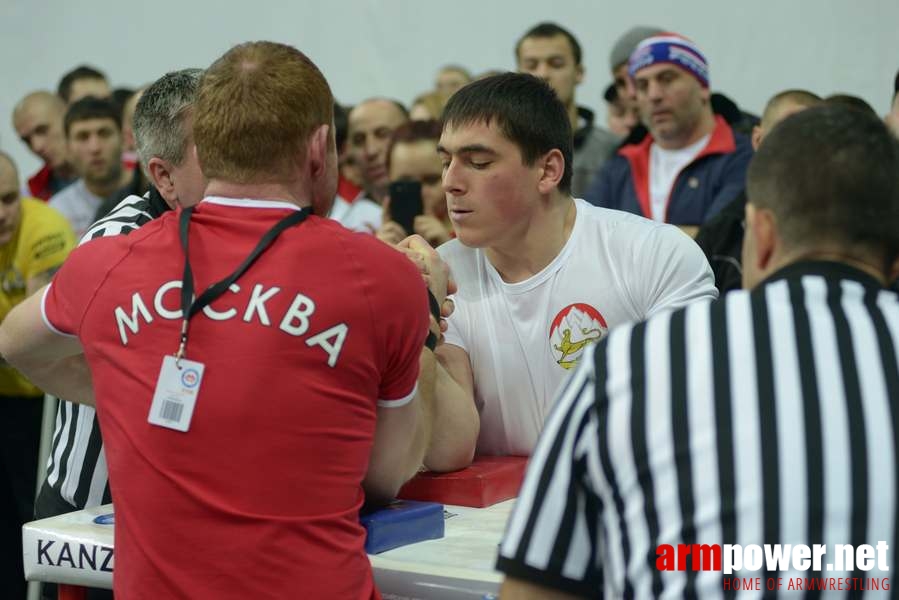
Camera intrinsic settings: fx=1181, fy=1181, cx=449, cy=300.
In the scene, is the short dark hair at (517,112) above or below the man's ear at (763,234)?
above

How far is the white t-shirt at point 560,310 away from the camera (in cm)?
257

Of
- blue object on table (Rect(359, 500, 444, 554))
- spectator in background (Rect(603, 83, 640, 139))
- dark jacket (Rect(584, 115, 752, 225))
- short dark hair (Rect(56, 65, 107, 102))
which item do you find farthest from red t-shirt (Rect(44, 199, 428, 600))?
short dark hair (Rect(56, 65, 107, 102))

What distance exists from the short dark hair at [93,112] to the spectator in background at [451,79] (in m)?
1.58

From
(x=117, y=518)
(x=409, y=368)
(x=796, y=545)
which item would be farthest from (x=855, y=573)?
(x=117, y=518)

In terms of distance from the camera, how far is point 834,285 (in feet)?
4.19

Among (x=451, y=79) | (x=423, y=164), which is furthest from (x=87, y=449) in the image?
(x=451, y=79)

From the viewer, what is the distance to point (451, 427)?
7.49 ft

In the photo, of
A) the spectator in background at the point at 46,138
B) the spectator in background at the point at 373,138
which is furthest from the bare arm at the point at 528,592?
the spectator in background at the point at 46,138

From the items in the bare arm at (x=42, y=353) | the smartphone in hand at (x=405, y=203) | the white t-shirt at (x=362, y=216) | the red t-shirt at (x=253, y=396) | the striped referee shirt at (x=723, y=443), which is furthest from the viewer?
the white t-shirt at (x=362, y=216)

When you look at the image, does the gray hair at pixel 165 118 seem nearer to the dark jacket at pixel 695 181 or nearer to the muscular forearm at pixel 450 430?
the muscular forearm at pixel 450 430

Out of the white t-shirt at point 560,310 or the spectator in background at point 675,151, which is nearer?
the white t-shirt at point 560,310

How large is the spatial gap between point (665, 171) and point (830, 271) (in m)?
3.05

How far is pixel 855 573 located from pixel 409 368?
728 millimetres

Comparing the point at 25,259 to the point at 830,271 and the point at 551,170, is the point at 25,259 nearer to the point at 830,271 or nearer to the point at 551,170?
the point at 551,170
